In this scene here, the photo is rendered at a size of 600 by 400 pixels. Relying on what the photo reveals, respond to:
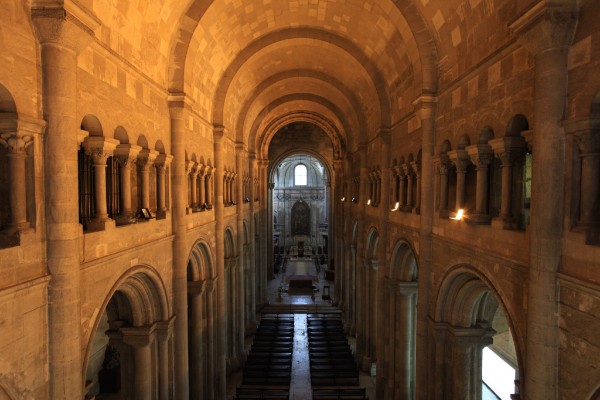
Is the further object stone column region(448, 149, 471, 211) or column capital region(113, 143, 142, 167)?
stone column region(448, 149, 471, 211)

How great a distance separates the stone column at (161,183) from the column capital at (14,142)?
4.82m

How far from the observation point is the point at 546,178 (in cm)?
520

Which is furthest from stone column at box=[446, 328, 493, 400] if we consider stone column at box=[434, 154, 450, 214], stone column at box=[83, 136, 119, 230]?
stone column at box=[83, 136, 119, 230]

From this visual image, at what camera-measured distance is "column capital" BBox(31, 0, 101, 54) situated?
5109 mm

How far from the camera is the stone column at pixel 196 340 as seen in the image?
13219 mm

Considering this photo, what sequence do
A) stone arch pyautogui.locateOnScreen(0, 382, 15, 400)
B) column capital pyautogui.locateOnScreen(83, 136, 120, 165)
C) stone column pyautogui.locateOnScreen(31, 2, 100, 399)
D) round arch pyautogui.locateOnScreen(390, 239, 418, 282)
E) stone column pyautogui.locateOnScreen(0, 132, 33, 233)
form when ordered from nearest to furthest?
stone arch pyautogui.locateOnScreen(0, 382, 15, 400)
stone column pyautogui.locateOnScreen(0, 132, 33, 233)
stone column pyautogui.locateOnScreen(31, 2, 100, 399)
column capital pyautogui.locateOnScreen(83, 136, 120, 165)
round arch pyautogui.locateOnScreen(390, 239, 418, 282)

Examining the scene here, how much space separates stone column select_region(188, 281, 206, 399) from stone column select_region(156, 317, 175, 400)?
2.92 meters

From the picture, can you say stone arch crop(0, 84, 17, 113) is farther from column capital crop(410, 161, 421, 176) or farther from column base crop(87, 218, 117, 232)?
column capital crop(410, 161, 421, 176)

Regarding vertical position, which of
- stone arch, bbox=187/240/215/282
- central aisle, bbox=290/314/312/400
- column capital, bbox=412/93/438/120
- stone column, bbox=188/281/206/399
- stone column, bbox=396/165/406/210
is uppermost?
column capital, bbox=412/93/438/120

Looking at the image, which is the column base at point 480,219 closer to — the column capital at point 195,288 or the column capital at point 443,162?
the column capital at point 443,162

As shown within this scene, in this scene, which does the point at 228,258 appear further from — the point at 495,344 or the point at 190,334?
the point at 495,344

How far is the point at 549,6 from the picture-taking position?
494 centimetres

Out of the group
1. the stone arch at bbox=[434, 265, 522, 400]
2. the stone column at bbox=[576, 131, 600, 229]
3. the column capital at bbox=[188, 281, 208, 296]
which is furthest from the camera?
the column capital at bbox=[188, 281, 208, 296]

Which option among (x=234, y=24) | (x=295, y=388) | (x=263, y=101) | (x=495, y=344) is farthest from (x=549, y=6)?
(x=263, y=101)
